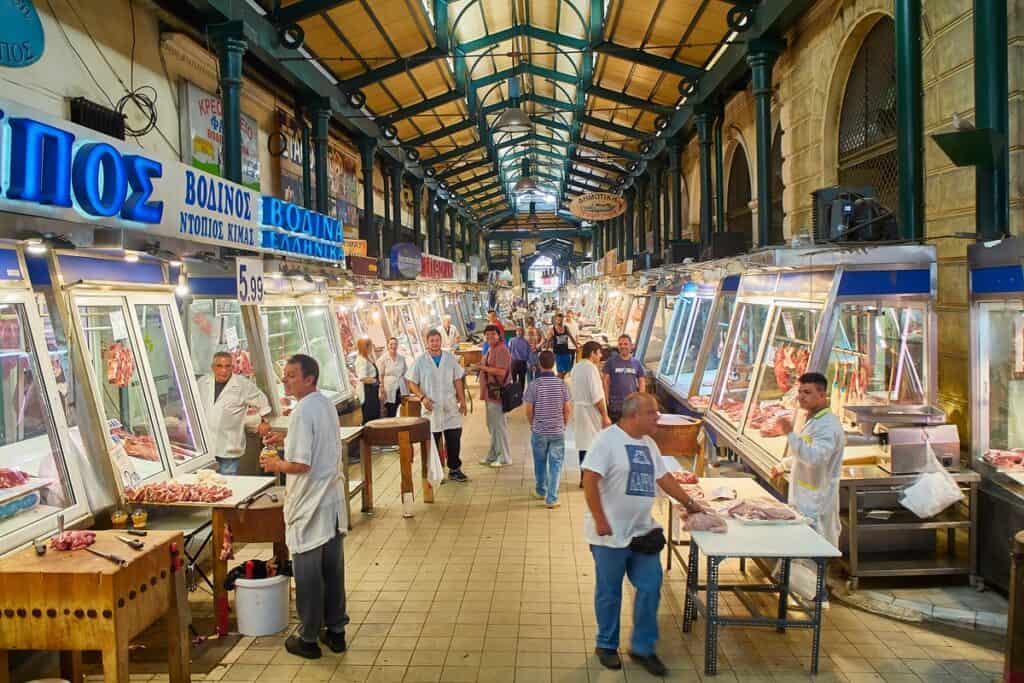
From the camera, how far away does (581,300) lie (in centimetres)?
3731

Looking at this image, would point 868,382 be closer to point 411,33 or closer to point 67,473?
point 67,473

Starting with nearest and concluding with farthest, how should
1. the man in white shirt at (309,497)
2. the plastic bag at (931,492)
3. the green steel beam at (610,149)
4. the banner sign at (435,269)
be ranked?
the man in white shirt at (309,497)
the plastic bag at (931,492)
the banner sign at (435,269)
the green steel beam at (610,149)

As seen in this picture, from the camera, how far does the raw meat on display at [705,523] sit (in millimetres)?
4516

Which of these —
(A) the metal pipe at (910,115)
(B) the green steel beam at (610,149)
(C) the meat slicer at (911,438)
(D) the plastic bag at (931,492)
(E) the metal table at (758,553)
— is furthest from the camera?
(B) the green steel beam at (610,149)

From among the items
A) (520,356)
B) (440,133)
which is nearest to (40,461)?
(520,356)

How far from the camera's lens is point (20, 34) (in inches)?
275

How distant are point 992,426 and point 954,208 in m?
2.03

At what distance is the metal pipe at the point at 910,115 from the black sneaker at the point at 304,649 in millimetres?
5722

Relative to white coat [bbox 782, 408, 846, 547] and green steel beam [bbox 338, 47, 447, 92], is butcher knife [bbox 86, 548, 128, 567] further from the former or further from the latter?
green steel beam [bbox 338, 47, 447, 92]

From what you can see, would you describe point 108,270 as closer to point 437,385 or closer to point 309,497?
point 309,497

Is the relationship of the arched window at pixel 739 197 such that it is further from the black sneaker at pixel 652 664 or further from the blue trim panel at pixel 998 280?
the black sneaker at pixel 652 664

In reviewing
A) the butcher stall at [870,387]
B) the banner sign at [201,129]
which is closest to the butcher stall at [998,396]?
the butcher stall at [870,387]

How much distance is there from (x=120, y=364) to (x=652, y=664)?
14.6 ft

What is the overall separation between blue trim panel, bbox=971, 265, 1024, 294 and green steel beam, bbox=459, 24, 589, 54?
11048mm
